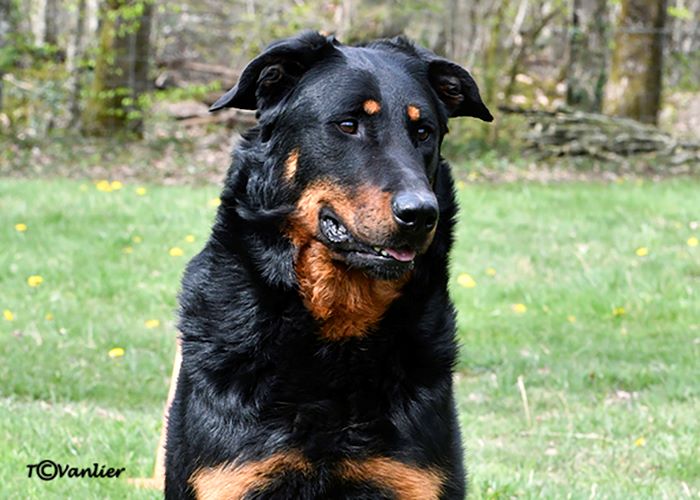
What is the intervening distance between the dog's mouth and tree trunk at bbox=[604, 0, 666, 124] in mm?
13657

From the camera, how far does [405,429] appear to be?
3.34 metres

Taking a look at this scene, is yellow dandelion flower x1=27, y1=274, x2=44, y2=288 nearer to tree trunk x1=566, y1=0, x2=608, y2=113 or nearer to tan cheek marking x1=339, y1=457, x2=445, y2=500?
tan cheek marking x1=339, y1=457, x2=445, y2=500

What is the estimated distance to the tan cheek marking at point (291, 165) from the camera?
3514 mm

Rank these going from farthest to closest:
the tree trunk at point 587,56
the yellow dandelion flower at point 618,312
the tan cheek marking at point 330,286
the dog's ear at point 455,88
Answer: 1. the tree trunk at point 587,56
2. the yellow dandelion flower at point 618,312
3. the dog's ear at point 455,88
4. the tan cheek marking at point 330,286

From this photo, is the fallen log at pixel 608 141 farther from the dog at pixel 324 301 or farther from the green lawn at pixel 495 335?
the dog at pixel 324 301

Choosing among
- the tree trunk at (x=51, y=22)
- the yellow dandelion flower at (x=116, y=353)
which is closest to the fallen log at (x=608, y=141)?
the tree trunk at (x=51, y=22)

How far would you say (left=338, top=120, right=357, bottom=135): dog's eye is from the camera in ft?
11.4

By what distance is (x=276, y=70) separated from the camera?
365 cm

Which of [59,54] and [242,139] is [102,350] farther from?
[59,54]

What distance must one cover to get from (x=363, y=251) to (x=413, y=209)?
0.83 ft

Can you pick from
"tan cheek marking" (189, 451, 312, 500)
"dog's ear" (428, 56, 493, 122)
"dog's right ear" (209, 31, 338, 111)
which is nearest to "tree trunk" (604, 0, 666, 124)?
"dog's ear" (428, 56, 493, 122)

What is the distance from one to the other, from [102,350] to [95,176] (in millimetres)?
7798

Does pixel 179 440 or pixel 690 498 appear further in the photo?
pixel 690 498

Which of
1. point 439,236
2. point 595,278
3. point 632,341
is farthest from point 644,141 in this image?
point 439,236
